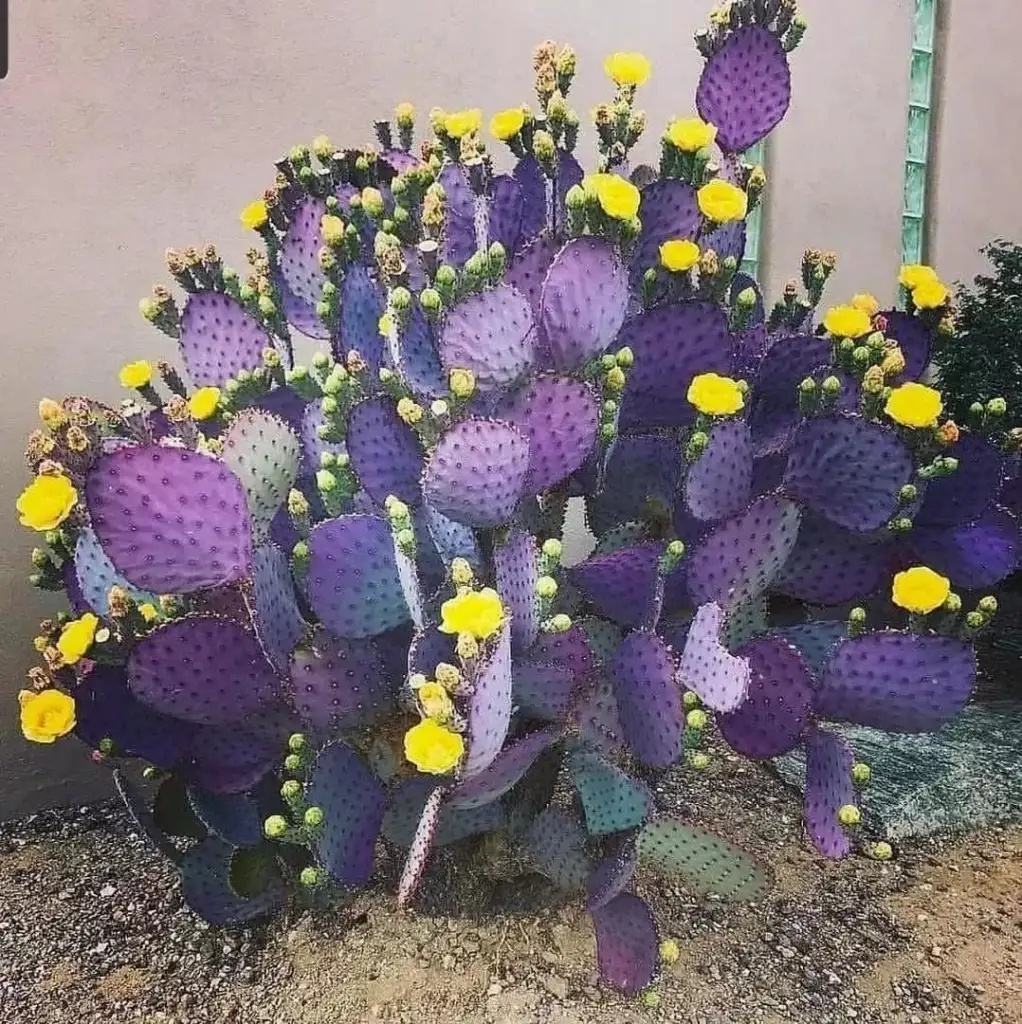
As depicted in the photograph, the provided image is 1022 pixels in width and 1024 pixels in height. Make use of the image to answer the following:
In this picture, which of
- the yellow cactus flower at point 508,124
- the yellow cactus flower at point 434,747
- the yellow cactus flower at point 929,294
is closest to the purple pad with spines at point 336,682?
the yellow cactus flower at point 434,747

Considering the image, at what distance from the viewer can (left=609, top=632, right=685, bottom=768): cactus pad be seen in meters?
1.32

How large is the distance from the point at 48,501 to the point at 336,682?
0.39 m

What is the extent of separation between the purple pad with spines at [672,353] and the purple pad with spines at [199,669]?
61 centimetres

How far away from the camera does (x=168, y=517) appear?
1225 millimetres

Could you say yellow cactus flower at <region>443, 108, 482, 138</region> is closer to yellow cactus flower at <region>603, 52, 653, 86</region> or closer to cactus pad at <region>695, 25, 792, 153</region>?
yellow cactus flower at <region>603, 52, 653, 86</region>

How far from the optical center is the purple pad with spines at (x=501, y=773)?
49.9 inches

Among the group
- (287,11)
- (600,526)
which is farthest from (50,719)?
(287,11)

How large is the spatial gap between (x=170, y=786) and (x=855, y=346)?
3.94 ft

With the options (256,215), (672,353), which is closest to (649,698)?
(672,353)

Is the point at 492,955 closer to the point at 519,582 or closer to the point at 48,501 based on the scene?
the point at 519,582

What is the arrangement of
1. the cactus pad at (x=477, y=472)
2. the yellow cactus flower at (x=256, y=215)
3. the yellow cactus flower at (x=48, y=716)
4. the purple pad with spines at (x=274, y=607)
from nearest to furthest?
the cactus pad at (x=477, y=472)
the purple pad with spines at (x=274, y=607)
the yellow cactus flower at (x=48, y=716)
the yellow cactus flower at (x=256, y=215)

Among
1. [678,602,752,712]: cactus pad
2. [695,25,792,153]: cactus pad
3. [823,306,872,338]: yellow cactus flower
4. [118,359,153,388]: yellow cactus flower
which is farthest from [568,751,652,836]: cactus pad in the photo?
[695,25,792,153]: cactus pad

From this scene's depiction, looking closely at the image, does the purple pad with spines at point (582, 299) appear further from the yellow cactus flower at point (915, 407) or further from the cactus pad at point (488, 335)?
the yellow cactus flower at point (915, 407)

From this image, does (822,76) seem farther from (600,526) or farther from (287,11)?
(600,526)
